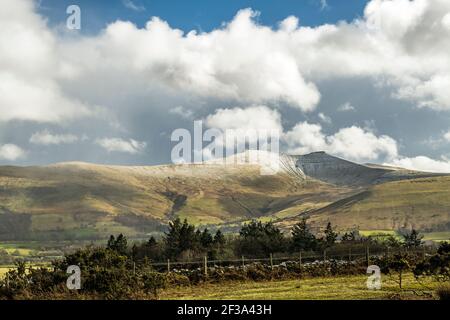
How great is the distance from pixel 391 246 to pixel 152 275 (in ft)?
126

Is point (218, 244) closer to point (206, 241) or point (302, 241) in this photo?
point (206, 241)

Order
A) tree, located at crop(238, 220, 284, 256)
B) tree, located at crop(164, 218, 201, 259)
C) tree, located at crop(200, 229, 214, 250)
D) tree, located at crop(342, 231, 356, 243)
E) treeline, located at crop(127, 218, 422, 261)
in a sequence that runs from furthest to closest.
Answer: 1. tree, located at crop(342, 231, 356, 243)
2. tree, located at crop(238, 220, 284, 256)
3. tree, located at crop(200, 229, 214, 250)
4. tree, located at crop(164, 218, 201, 259)
5. treeline, located at crop(127, 218, 422, 261)

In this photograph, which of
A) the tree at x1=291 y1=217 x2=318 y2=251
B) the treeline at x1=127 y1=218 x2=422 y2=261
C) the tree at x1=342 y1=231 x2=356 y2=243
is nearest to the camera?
the treeline at x1=127 y1=218 x2=422 y2=261

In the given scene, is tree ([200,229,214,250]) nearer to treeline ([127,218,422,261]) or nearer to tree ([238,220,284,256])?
treeline ([127,218,422,261])

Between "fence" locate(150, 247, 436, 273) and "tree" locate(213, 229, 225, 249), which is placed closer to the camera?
"fence" locate(150, 247, 436, 273)

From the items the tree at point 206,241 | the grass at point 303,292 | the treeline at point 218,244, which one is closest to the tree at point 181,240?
the treeline at point 218,244

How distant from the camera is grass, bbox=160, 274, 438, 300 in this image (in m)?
24.9

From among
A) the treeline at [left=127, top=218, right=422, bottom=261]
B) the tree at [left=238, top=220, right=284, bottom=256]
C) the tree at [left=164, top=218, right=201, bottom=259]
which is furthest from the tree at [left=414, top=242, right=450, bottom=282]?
the tree at [left=238, top=220, right=284, bottom=256]

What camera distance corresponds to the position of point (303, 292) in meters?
29.1

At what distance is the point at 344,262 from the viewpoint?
47.2m

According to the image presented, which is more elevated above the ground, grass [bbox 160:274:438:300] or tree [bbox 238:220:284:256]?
tree [bbox 238:220:284:256]

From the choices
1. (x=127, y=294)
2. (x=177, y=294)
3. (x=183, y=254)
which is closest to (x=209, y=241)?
(x=183, y=254)

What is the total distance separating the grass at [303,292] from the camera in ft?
81.7

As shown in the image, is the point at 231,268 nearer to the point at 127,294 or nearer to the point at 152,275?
the point at 152,275
